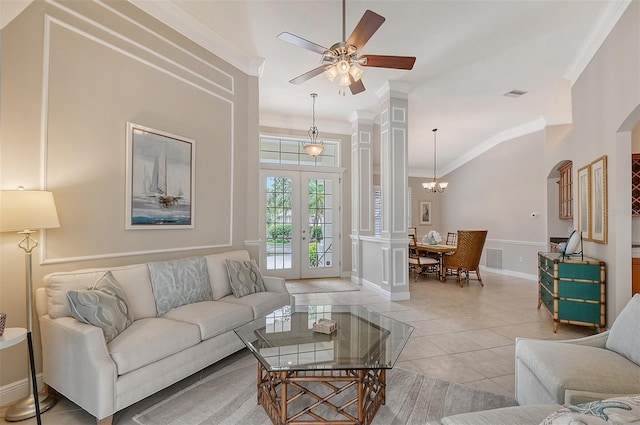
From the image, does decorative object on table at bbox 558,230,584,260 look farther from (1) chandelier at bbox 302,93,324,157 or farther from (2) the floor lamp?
(2) the floor lamp

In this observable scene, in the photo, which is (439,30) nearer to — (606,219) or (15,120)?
(606,219)

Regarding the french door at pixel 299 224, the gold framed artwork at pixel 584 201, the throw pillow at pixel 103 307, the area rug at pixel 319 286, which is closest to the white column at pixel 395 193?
the area rug at pixel 319 286

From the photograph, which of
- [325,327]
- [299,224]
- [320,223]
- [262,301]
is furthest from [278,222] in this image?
[325,327]

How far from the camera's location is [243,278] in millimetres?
3404

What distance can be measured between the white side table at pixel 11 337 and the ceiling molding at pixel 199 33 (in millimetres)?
2855

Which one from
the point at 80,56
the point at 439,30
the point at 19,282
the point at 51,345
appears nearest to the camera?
the point at 51,345

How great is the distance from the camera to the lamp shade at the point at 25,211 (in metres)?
1.93

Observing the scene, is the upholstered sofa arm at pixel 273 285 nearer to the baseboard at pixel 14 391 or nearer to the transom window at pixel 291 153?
the baseboard at pixel 14 391

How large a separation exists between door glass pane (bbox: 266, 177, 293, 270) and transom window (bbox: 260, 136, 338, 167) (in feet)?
1.44

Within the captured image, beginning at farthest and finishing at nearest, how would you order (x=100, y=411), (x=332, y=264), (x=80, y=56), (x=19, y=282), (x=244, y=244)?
(x=332, y=264), (x=244, y=244), (x=80, y=56), (x=19, y=282), (x=100, y=411)

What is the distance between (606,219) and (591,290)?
77cm

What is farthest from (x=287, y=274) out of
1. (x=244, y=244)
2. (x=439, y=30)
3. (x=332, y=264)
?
(x=439, y=30)

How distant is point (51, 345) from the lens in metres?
2.11

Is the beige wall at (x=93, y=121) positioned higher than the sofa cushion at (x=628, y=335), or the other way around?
the beige wall at (x=93, y=121)
